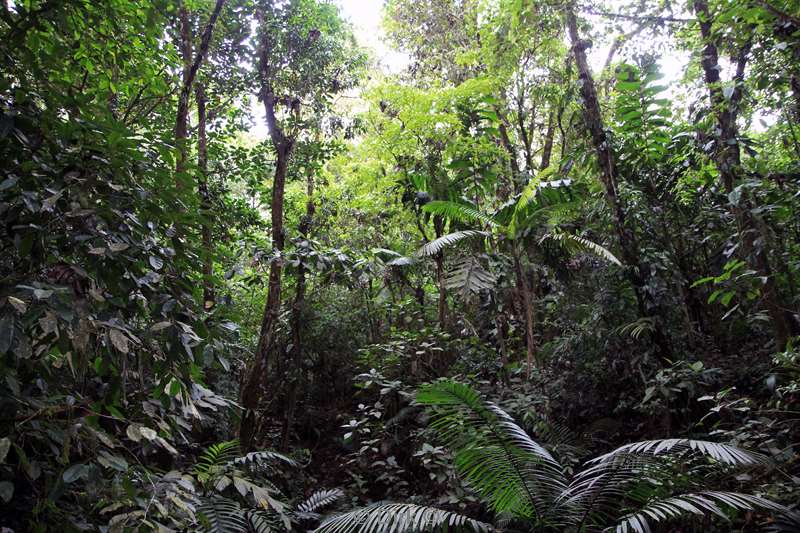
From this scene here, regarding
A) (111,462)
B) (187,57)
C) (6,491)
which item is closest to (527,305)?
(111,462)

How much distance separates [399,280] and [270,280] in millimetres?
2174

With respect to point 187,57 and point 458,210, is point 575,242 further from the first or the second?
point 187,57

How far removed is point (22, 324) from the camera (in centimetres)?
148

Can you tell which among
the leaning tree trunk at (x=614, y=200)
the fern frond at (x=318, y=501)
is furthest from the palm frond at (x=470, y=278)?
the fern frond at (x=318, y=501)

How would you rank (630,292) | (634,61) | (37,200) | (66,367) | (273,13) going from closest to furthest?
(37,200) < (66,367) < (630,292) < (634,61) < (273,13)

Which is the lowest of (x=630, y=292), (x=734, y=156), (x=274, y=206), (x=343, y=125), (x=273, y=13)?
(x=630, y=292)

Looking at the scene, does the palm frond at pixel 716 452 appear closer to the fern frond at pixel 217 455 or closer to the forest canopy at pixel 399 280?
A: the forest canopy at pixel 399 280

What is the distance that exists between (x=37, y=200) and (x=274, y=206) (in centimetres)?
382

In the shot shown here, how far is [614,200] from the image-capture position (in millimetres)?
4520

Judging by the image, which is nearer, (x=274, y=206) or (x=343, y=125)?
(x=274, y=206)

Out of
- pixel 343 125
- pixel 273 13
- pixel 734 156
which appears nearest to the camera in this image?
pixel 734 156

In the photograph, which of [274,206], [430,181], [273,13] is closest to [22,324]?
[274,206]

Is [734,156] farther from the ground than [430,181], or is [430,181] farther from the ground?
[430,181]

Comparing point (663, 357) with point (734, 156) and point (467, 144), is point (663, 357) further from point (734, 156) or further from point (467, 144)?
point (467, 144)
